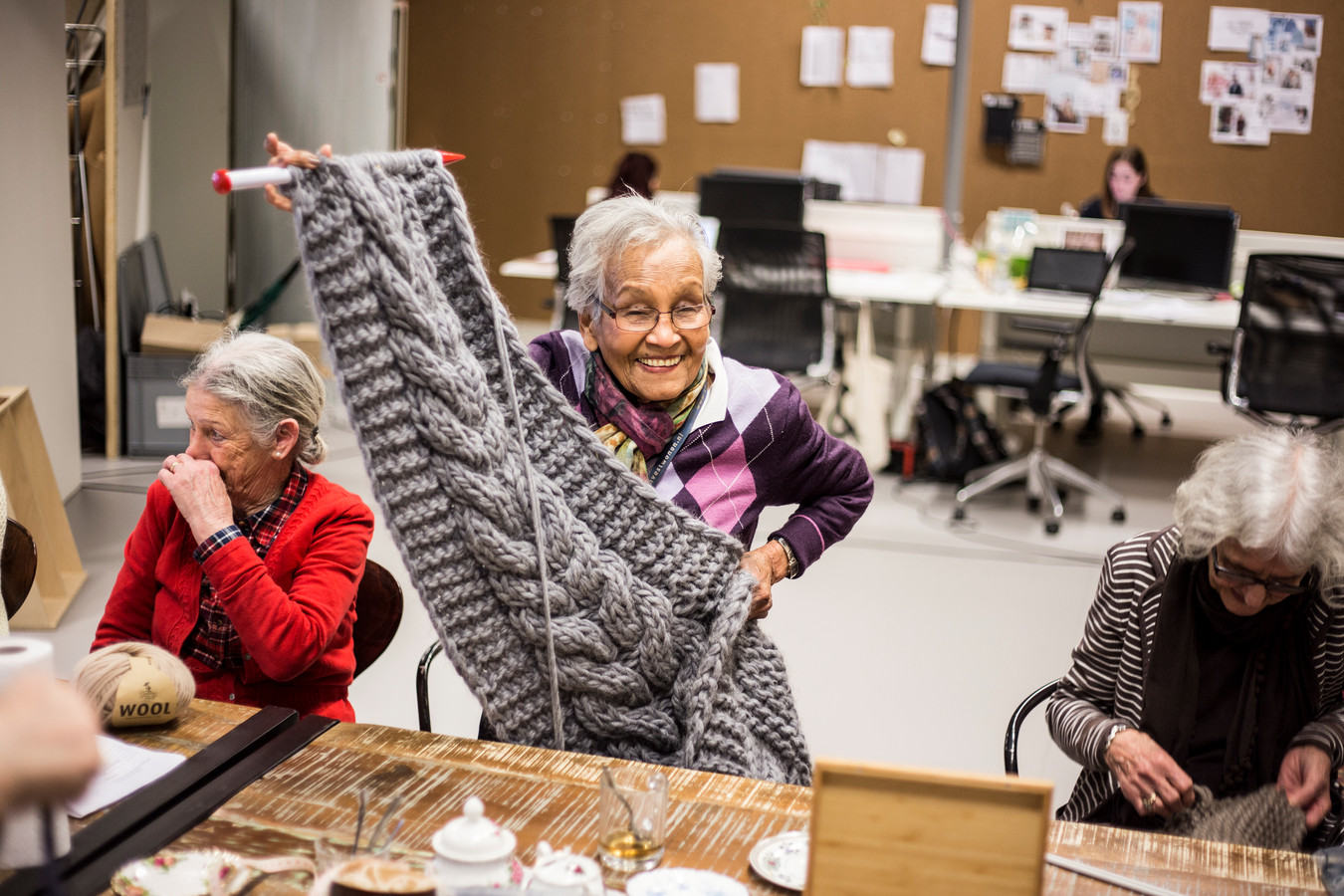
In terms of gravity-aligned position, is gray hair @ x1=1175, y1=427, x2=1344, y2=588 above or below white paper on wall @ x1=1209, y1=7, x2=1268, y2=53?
below

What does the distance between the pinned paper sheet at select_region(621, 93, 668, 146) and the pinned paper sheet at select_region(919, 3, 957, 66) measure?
1.79 metres

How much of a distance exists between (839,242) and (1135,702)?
16.0ft

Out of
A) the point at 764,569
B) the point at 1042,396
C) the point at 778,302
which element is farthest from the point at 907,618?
the point at 764,569

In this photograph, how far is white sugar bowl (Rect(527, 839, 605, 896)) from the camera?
1.13 metres

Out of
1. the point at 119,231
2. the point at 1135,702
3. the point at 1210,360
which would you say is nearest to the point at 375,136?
the point at 119,231

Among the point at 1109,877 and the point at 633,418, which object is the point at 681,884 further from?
the point at 633,418

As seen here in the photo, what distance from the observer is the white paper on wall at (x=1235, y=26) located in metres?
7.81

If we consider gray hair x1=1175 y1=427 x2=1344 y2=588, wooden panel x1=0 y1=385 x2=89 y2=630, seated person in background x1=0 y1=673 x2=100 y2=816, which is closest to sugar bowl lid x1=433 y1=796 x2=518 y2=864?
seated person in background x1=0 y1=673 x2=100 y2=816

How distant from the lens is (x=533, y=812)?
4.46 feet

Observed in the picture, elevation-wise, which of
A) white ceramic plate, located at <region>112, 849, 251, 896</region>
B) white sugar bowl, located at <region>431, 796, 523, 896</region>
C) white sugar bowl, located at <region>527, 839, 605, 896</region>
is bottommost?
white ceramic plate, located at <region>112, 849, 251, 896</region>

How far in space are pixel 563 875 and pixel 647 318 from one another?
0.78m

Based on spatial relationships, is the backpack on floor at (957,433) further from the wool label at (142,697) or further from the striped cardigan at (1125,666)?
the wool label at (142,697)

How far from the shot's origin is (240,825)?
1.30m

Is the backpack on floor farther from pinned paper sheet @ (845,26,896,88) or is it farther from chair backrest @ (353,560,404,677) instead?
chair backrest @ (353,560,404,677)
